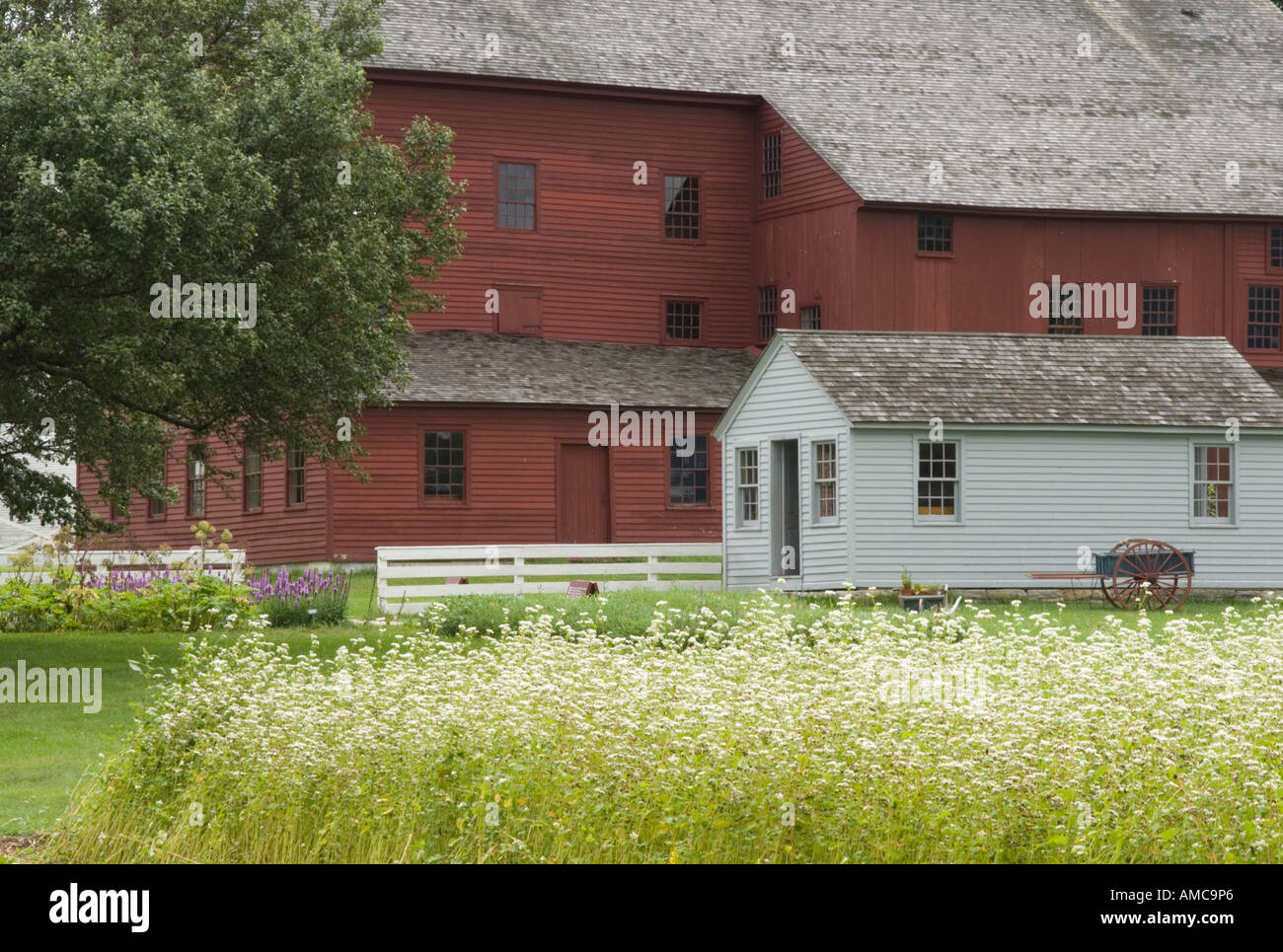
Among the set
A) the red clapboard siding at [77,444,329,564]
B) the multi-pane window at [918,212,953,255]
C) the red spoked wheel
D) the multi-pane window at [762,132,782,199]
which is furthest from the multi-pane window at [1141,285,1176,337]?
the red clapboard siding at [77,444,329,564]

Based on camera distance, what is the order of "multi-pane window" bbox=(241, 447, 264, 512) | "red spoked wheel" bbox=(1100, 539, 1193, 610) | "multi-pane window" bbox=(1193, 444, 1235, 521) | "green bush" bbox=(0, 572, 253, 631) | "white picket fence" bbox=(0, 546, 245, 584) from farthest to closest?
1. "multi-pane window" bbox=(241, 447, 264, 512)
2. "multi-pane window" bbox=(1193, 444, 1235, 521)
3. "red spoked wheel" bbox=(1100, 539, 1193, 610)
4. "white picket fence" bbox=(0, 546, 245, 584)
5. "green bush" bbox=(0, 572, 253, 631)

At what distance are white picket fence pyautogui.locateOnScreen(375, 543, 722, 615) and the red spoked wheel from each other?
672cm

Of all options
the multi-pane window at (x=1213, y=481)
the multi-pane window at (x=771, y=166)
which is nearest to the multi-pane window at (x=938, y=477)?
the multi-pane window at (x=1213, y=481)

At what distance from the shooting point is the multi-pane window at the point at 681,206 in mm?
42594

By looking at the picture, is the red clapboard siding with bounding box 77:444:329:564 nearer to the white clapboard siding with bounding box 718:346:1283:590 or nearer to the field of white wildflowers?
the white clapboard siding with bounding box 718:346:1283:590

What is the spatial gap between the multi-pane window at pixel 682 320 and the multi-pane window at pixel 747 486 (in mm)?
11300

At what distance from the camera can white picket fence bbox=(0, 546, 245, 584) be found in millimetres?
27984

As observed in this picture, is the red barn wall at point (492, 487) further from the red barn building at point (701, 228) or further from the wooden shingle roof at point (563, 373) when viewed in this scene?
the wooden shingle roof at point (563, 373)

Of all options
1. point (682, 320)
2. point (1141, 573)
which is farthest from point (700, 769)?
point (682, 320)
